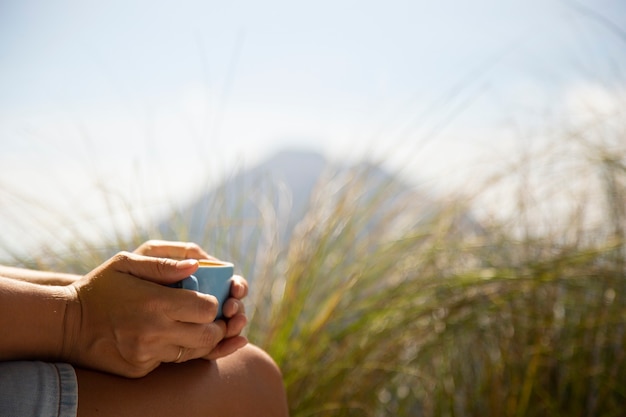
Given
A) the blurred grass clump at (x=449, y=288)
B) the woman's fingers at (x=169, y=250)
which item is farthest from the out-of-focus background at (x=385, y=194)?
the woman's fingers at (x=169, y=250)

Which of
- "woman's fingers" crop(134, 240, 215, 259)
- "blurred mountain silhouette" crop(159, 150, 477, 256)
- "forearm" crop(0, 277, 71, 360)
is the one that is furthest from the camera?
"blurred mountain silhouette" crop(159, 150, 477, 256)

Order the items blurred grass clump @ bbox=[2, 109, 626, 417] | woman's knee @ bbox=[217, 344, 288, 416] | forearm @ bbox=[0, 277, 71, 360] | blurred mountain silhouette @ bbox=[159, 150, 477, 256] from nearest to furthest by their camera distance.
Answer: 1. forearm @ bbox=[0, 277, 71, 360]
2. woman's knee @ bbox=[217, 344, 288, 416]
3. blurred grass clump @ bbox=[2, 109, 626, 417]
4. blurred mountain silhouette @ bbox=[159, 150, 477, 256]

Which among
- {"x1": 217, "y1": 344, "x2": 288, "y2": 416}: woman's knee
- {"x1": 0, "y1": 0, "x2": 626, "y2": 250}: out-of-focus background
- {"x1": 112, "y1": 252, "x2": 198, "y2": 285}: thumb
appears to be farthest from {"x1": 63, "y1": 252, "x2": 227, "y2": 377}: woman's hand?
{"x1": 0, "y1": 0, "x2": 626, "y2": 250}: out-of-focus background

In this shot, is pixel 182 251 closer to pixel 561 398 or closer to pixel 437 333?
pixel 437 333

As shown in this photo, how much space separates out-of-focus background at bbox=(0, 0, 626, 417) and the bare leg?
69 cm

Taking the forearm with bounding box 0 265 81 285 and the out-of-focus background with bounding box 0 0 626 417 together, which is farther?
the out-of-focus background with bounding box 0 0 626 417

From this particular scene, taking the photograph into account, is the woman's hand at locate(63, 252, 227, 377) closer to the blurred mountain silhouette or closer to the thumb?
the thumb

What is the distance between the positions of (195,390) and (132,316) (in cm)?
12

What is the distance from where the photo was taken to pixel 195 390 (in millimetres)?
808

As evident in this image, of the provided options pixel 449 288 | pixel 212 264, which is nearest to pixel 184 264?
pixel 212 264

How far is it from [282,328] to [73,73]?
1.07m

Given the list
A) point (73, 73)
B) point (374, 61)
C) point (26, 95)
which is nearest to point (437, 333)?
point (374, 61)

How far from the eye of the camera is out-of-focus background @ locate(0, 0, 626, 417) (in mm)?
1712

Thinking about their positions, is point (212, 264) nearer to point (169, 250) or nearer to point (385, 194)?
point (169, 250)
